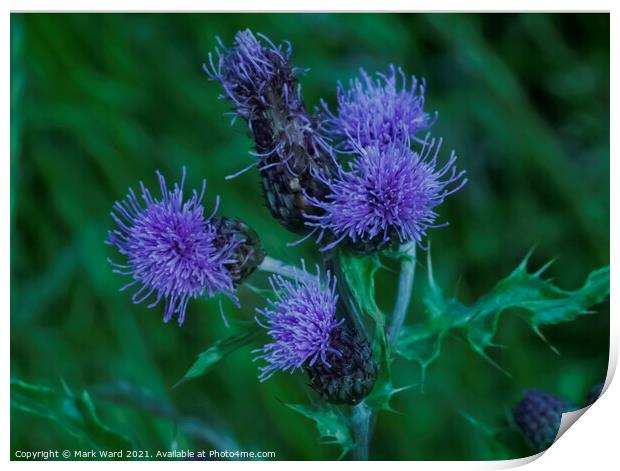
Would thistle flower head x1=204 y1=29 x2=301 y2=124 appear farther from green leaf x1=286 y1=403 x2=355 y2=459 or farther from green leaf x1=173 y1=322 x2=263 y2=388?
green leaf x1=286 y1=403 x2=355 y2=459

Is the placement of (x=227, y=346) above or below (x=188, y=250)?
below

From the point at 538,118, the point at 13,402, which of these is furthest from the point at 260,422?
the point at 538,118

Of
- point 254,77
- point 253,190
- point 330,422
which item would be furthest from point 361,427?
point 254,77

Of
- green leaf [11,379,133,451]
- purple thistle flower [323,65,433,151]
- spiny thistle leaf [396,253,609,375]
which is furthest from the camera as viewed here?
green leaf [11,379,133,451]

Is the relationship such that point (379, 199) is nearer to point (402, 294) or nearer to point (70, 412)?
point (402, 294)

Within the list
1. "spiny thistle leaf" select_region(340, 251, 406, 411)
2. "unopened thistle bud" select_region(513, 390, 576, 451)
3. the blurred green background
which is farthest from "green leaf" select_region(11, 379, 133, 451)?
"unopened thistle bud" select_region(513, 390, 576, 451)
